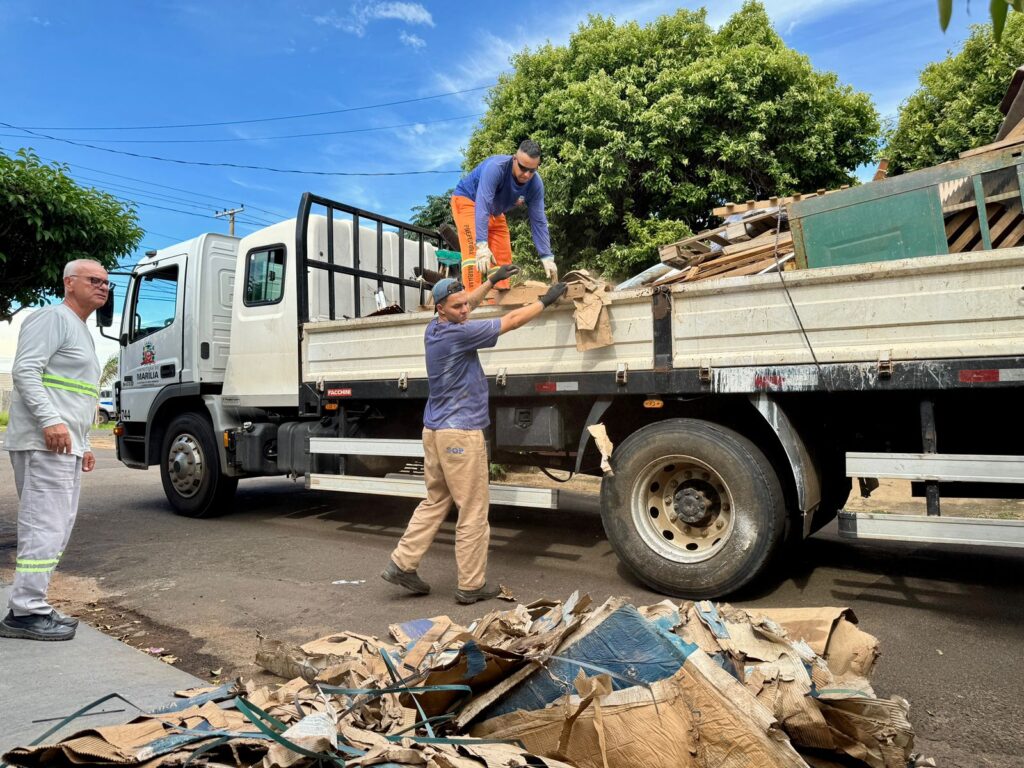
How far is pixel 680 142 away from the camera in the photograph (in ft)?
36.0

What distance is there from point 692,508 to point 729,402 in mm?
703

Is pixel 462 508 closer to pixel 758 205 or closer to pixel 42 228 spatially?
pixel 758 205

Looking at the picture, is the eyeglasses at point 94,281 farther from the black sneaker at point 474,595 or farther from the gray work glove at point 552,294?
the black sneaker at point 474,595

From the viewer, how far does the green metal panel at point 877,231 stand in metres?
4.04

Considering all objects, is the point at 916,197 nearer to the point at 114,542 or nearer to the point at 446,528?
the point at 446,528

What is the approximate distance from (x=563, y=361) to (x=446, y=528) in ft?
8.38

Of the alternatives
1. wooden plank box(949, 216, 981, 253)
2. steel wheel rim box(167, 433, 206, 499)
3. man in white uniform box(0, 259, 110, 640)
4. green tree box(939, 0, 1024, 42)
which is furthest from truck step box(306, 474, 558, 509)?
green tree box(939, 0, 1024, 42)

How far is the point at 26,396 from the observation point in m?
3.66

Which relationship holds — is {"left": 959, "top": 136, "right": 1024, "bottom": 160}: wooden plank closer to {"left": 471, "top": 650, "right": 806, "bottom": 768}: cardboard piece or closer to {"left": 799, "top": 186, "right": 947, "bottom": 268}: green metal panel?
{"left": 799, "top": 186, "right": 947, "bottom": 268}: green metal panel

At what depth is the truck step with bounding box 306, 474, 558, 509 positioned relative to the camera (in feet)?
16.6

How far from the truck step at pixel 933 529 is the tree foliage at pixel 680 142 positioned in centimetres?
704

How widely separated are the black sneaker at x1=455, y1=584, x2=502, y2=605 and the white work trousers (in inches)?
82.0

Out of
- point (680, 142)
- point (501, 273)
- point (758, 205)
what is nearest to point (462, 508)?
point (501, 273)

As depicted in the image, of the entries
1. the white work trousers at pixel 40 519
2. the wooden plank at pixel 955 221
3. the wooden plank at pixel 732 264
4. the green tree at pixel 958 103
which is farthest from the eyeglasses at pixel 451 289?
the green tree at pixel 958 103
